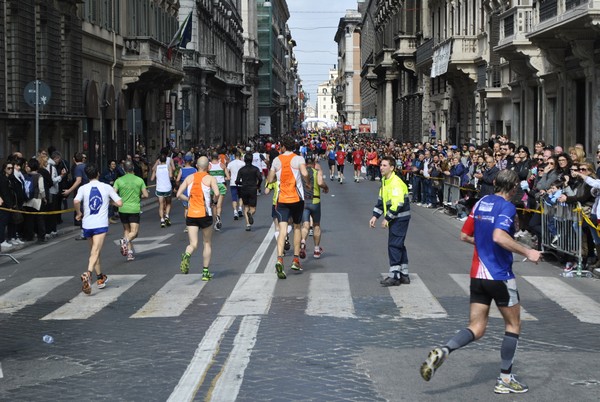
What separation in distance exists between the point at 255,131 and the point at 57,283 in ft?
344

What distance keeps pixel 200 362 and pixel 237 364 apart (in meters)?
0.33

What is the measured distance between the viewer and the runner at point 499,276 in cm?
797

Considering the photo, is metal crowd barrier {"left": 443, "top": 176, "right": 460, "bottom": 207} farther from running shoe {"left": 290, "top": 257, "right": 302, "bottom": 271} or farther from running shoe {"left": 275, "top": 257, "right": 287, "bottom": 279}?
running shoe {"left": 275, "top": 257, "right": 287, "bottom": 279}

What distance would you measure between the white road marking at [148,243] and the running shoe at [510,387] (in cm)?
1156

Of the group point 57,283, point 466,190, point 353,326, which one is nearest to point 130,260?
point 57,283

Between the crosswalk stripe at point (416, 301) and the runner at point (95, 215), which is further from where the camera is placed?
the runner at point (95, 215)

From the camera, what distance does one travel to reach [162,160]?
24.2 meters

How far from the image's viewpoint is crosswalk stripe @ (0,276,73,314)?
41.6ft

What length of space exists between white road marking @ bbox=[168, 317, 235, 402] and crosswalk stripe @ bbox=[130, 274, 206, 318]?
922mm

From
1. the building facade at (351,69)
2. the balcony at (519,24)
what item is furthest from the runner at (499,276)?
the building facade at (351,69)

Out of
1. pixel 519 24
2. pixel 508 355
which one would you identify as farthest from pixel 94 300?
pixel 519 24

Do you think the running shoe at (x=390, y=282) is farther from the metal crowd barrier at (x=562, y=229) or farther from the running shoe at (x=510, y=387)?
the running shoe at (x=510, y=387)

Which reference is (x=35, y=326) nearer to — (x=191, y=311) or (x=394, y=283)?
(x=191, y=311)

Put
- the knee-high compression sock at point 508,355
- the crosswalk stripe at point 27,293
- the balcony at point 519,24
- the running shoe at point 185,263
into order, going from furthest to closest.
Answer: the balcony at point 519,24, the running shoe at point 185,263, the crosswalk stripe at point 27,293, the knee-high compression sock at point 508,355
